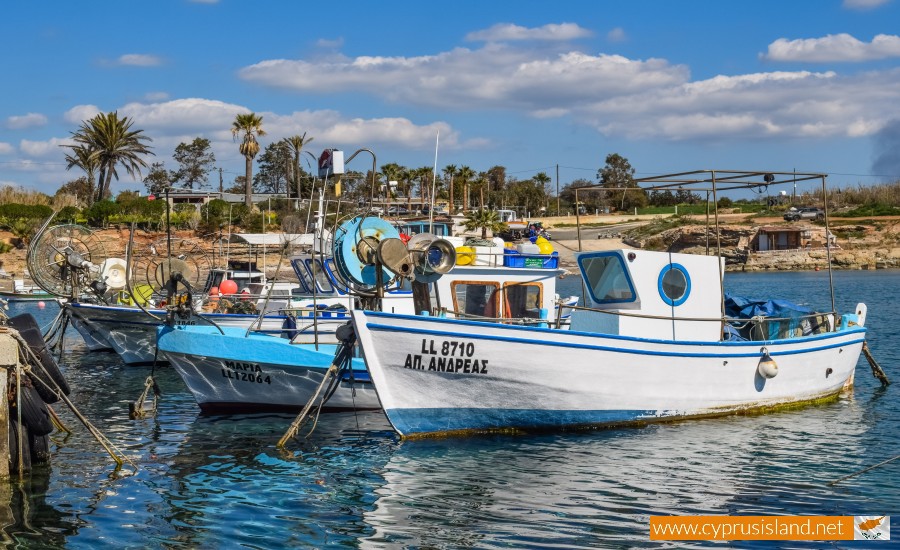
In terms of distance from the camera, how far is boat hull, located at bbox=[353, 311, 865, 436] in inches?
558

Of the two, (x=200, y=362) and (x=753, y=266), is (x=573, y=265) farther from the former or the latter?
(x=200, y=362)

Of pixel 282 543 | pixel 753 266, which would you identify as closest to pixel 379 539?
pixel 282 543

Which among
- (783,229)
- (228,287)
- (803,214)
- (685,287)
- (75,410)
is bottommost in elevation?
(75,410)

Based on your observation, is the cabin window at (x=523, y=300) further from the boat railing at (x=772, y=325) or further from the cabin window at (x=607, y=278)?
the cabin window at (x=607, y=278)

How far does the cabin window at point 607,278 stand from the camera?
16.5 m

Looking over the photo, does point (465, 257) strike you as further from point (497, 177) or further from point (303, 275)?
point (497, 177)

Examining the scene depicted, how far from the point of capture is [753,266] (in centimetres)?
8531

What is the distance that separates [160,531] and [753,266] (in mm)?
80611

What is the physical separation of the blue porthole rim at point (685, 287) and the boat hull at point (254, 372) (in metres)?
5.25

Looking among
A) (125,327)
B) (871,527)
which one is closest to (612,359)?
(871,527)

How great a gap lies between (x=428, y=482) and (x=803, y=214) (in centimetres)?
8839

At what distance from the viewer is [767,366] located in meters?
16.6

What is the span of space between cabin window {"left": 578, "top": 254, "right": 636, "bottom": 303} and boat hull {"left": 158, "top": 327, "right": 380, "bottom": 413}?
4.28 metres

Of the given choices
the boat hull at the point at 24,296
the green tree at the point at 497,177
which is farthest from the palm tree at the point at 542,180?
the boat hull at the point at 24,296
